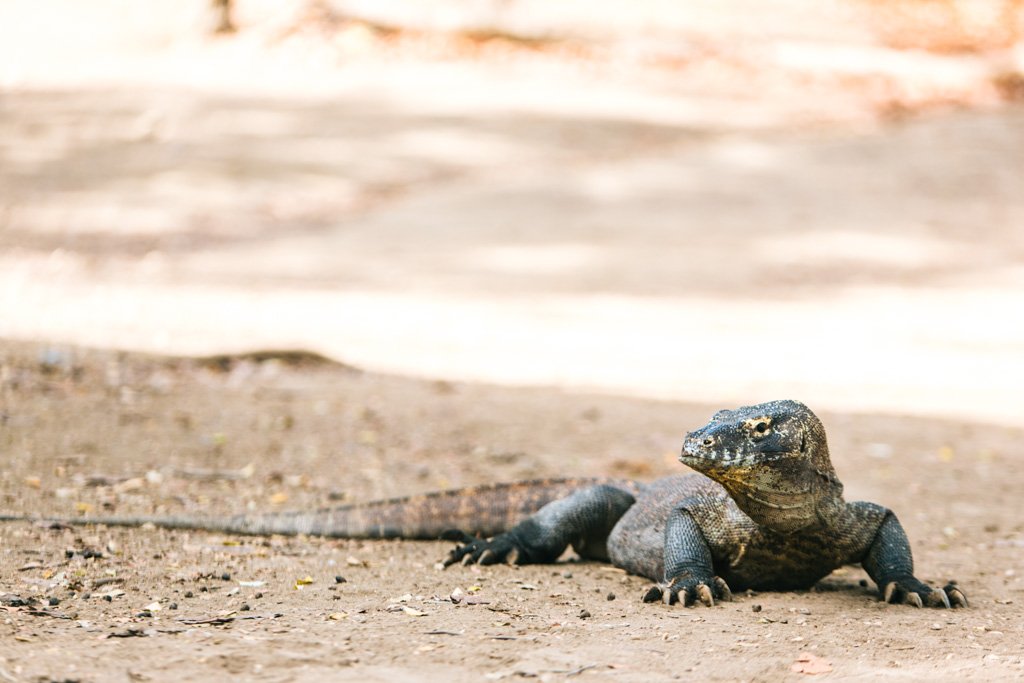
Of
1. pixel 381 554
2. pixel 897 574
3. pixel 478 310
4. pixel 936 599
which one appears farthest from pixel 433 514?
pixel 478 310

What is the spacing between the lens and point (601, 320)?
12.9 meters

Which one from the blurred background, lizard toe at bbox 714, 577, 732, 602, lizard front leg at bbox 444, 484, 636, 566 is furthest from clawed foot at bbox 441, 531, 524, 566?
Answer: the blurred background

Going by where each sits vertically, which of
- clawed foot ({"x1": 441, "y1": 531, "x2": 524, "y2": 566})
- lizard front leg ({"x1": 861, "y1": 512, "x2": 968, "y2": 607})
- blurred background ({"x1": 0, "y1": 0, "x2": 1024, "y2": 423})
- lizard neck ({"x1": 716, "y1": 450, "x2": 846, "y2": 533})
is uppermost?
blurred background ({"x1": 0, "y1": 0, "x2": 1024, "y2": 423})

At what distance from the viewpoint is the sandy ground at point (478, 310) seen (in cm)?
402

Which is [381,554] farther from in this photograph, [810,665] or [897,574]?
[810,665]

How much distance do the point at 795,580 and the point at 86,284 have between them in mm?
10920

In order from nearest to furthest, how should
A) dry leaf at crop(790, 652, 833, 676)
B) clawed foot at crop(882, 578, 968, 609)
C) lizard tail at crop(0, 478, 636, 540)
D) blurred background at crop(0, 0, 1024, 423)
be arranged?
dry leaf at crop(790, 652, 833, 676), clawed foot at crop(882, 578, 968, 609), lizard tail at crop(0, 478, 636, 540), blurred background at crop(0, 0, 1024, 423)

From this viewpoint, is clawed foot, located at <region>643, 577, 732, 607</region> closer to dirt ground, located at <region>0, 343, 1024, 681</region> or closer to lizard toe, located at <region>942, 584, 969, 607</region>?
dirt ground, located at <region>0, 343, 1024, 681</region>

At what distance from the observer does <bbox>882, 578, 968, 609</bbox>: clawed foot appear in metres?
4.39

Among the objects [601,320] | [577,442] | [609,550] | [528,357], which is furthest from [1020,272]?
[609,550]

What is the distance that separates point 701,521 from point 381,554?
1462 millimetres

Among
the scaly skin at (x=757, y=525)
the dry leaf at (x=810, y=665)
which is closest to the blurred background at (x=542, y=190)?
the scaly skin at (x=757, y=525)

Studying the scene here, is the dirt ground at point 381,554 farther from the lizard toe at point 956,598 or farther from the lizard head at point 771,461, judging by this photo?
the lizard head at point 771,461

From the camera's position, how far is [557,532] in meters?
5.15
